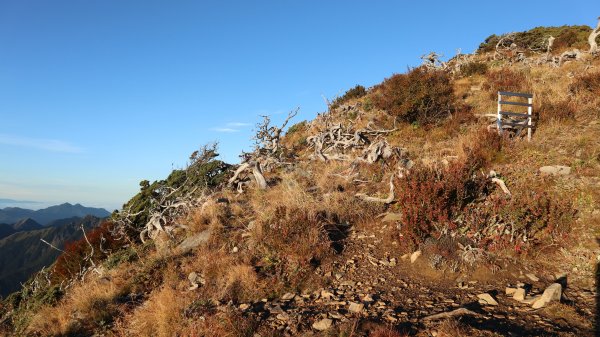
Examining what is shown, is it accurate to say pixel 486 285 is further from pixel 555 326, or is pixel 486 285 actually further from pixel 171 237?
pixel 171 237

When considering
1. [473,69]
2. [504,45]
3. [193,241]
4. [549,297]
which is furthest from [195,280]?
[504,45]

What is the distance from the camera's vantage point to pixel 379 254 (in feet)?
21.6

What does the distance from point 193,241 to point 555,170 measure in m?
8.19

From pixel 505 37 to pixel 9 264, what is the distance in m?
91.1

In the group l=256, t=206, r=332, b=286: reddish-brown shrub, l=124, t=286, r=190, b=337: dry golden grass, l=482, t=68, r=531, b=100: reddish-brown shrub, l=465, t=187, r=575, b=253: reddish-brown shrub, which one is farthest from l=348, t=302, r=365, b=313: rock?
l=482, t=68, r=531, b=100: reddish-brown shrub

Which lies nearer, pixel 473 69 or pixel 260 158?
pixel 260 158

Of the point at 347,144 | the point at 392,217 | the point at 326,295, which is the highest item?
the point at 347,144

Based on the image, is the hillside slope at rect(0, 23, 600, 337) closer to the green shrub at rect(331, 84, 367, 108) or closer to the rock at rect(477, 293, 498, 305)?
the rock at rect(477, 293, 498, 305)

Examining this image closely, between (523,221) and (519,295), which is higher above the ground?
(523,221)

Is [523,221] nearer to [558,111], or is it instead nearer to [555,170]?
[555,170]

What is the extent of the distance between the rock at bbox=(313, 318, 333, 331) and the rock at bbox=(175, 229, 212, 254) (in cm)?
437

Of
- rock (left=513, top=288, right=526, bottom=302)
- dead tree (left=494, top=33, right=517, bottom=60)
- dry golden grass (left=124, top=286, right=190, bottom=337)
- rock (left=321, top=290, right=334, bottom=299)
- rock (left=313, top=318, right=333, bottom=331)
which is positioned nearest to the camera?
rock (left=313, top=318, right=333, bottom=331)

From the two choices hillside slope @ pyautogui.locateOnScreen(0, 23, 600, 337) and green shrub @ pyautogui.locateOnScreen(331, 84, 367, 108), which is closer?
hillside slope @ pyautogui.locateOnScreen(0, 23, 600, 337)

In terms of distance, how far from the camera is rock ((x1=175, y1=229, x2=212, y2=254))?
8.20 meters
